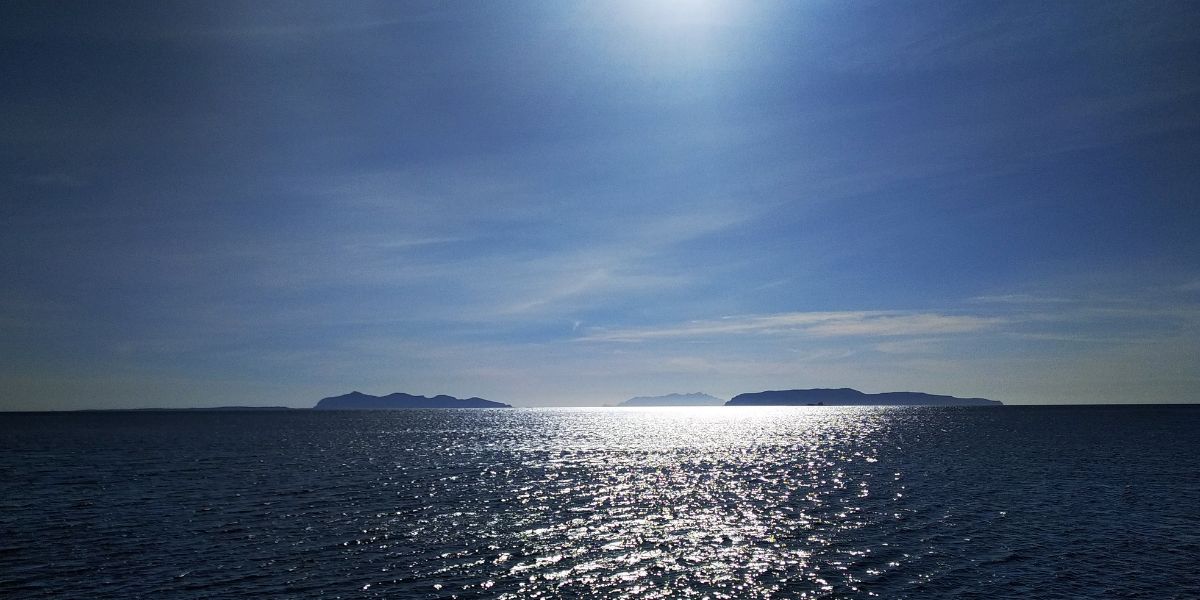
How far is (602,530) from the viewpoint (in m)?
42.8

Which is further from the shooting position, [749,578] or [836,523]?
[836,523]

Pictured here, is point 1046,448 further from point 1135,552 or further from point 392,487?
point 392,487

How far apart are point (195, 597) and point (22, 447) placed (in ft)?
432

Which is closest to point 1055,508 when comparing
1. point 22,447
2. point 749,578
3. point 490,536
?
point 749,578

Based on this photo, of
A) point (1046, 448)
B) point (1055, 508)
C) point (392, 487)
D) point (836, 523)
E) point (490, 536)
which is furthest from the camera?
point (1046, 448)

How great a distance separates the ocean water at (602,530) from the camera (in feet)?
100

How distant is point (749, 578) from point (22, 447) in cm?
14950

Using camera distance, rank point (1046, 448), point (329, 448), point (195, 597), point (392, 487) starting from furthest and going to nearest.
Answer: point (329, 448)
point (1046, 448)
point (392, 487)
point (195, 597)

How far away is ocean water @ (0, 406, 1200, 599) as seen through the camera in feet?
100

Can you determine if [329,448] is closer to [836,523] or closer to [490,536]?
[490,536]

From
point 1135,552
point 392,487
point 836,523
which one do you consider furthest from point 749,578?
point 392,487

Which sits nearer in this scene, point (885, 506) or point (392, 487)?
point (885, 506)

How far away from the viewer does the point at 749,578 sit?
3170 cm

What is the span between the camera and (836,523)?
147ft
